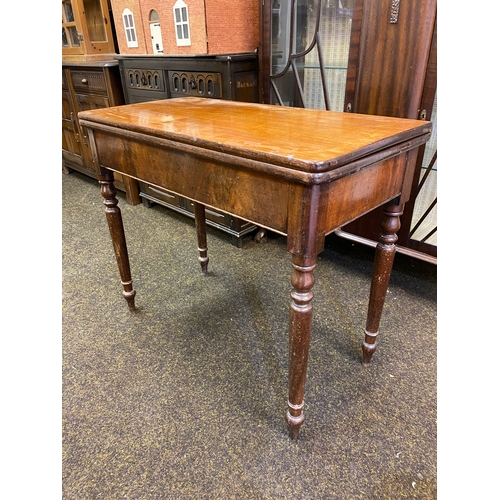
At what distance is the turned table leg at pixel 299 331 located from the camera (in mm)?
755

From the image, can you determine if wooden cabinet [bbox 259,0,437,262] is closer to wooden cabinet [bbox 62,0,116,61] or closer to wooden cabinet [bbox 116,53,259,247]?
wooden cabinet [bbox 116,53,259,247]

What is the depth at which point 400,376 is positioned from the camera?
1.15 m

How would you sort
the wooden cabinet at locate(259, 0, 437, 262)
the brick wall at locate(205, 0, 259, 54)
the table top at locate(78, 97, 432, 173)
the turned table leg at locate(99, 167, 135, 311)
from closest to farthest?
the table top at locate(78, 97, 432, 173), the wooden cabinet at locate(259, 0, 437, 262), the turned table leg at locate(99, 167, 135, 311), the brick wall at locate(205, 0, 259, 54)

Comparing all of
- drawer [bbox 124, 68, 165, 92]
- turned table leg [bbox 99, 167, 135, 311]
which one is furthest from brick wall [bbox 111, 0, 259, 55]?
turned table leg [bbox 99, 167, 135, 311]

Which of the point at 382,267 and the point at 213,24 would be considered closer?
the point at 382,267

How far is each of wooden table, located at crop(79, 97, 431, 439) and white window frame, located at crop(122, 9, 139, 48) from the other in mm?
1027

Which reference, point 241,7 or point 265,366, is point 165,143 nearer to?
point 265,366

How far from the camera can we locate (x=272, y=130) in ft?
2.79

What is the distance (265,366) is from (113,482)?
20.0 inches

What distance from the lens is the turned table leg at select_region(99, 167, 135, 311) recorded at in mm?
1207

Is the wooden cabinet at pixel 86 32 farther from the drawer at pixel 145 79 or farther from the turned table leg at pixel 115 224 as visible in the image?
the turned table leg at pixel 115 224

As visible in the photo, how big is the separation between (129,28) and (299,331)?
71.9 inches

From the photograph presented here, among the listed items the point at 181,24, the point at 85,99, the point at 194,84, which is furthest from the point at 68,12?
the point at 194,84

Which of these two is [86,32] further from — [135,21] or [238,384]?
[238,384]
